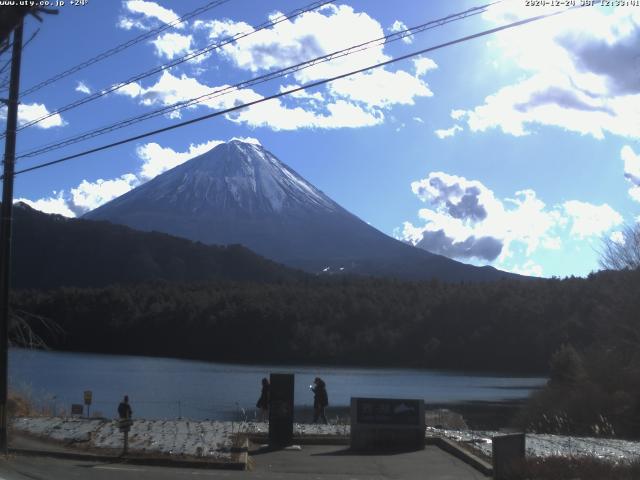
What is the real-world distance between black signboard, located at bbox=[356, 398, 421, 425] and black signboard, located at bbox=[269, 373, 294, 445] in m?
1.53

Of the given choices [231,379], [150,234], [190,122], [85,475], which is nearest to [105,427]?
[85,475]

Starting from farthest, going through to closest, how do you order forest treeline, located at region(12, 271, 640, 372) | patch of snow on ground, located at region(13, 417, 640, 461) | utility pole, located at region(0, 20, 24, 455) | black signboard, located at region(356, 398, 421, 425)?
forest treeline, located at region(12, 271, 640, 372)
black signboard, located at region(356, 398, 421, 425)
patch of snow on ground, located at region(13, 417, 640, 461)
utility pole, located at region(0, 20, 24, 455)

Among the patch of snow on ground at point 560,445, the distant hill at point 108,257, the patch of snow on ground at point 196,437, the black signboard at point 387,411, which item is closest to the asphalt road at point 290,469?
the black signboard at point 387,411

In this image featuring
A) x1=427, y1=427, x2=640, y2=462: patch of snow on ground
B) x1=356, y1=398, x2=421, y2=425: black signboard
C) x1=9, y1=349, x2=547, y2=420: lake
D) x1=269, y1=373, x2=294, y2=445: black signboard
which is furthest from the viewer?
x1=9, y1=349, x2=547, y2=420: lake

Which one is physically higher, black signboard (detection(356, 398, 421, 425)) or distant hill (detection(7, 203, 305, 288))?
distant hill (detection(7, 203, 305, 288))

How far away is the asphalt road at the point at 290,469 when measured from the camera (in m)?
14.9

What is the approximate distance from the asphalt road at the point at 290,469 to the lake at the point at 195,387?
1289cm

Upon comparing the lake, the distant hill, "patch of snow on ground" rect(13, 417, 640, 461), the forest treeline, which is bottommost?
the lake

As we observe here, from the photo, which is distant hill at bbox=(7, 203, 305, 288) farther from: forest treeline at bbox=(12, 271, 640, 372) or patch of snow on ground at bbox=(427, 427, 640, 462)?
patch of snow on ground at bbox=(427, 427, 640, 462)

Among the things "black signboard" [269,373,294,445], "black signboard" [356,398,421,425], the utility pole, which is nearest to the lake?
the utility pole

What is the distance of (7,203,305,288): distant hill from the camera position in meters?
147

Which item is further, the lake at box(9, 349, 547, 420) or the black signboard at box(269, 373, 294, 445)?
the lake at box(9, 349, 547, 420)

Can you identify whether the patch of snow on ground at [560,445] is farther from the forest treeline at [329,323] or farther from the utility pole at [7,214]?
the forest treeline at [329,323]

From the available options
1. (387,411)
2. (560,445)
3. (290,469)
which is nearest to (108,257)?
(387,411)
